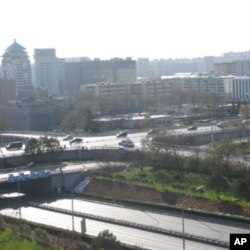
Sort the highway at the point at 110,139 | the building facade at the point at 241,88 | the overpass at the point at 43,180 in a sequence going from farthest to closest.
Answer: the building facade at the point at 241,88
the highway at the point at 110,139
the overpass at the point at 43,180

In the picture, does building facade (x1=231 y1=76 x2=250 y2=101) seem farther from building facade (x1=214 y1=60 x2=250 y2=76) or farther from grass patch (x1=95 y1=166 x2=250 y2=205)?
grass patch (x1=95 y1=166 x2=250 y2=205)

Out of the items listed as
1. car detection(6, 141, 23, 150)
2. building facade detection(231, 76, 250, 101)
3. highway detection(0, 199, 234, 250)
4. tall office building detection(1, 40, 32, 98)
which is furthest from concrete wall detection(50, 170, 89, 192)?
tall office building detection(1, 40, 32, 98)

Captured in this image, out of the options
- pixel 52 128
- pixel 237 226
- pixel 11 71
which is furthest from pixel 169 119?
pixel 11 71

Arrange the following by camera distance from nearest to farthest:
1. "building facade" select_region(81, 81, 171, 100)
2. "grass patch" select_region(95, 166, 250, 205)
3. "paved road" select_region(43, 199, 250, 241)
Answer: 1. "paved road" select_region(43, 199, 250, 241)
2. "grass patch" select_region(95, 166, 250, 205)
3. "building facade" select_region(81, 81, 171, 100)

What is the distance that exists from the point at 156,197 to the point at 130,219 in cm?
154

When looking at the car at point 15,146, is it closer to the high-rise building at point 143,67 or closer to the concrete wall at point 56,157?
the concrete wall at point 56,157

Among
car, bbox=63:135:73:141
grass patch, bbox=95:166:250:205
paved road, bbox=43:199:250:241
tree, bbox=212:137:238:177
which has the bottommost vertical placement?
paved road, bbox=43:199:250:241

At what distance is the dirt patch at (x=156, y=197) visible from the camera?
1283 centimetres

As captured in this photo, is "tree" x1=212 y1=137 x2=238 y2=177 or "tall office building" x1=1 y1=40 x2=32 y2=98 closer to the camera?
"tree" x1=212 y1=137 x2=238 y2=177

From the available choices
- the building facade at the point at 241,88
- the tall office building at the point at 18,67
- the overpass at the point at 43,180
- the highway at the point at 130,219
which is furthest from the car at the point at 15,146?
the building facade at the point at 241,88

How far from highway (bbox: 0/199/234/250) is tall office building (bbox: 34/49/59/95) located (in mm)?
37813

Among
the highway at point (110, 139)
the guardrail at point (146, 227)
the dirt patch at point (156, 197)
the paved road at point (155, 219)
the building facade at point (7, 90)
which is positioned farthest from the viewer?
the building facade at point (7, 90)

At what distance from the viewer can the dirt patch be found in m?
Answer: 12.8

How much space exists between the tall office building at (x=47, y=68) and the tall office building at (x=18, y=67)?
13.8ft
